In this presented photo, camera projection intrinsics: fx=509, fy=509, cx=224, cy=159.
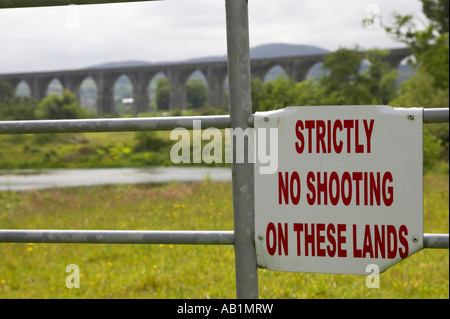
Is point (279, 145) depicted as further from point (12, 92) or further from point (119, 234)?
point (12, 92)

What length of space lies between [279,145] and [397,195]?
353 mm

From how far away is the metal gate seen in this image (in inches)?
57.1

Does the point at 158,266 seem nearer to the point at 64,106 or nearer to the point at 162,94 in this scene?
the point at 64,106

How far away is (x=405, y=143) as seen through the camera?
1396 mm

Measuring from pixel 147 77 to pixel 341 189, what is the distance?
20694 mm

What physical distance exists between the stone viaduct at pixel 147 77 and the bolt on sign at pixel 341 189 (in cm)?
521

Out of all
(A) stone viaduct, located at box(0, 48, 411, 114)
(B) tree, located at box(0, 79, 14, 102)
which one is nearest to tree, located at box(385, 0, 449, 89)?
(A) stone viaduct, located at box(0, 48, 411, 114)

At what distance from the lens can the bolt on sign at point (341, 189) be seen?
1399 mm

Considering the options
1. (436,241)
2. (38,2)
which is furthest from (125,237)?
(436,241)

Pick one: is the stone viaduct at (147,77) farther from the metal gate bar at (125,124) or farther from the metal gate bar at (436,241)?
the metal gate bar at (436,241)

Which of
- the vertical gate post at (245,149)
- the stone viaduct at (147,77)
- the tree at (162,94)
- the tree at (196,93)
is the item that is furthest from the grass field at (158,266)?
the tree at (196,93)

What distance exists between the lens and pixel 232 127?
4.81ft

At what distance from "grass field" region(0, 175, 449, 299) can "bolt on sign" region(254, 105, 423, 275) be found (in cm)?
250
